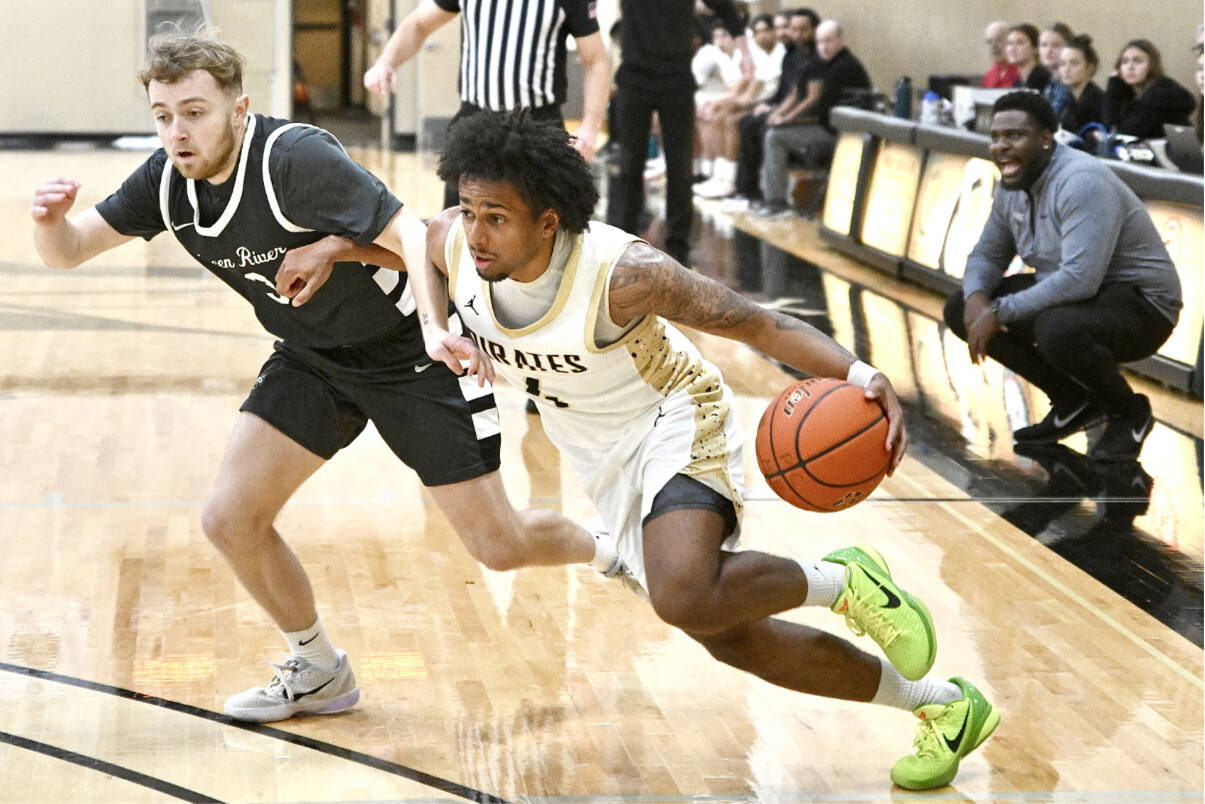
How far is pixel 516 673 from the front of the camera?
3801 mm

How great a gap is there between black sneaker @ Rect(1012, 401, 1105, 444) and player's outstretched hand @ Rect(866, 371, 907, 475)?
3127mm

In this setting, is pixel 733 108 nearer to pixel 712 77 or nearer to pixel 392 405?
pixel 712 77

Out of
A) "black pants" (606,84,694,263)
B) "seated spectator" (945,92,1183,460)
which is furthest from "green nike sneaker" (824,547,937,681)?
"black pants" (606,84,694,263)

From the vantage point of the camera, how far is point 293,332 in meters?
3.39

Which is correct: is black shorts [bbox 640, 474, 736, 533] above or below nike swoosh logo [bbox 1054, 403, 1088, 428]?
above

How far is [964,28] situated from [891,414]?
13.7m

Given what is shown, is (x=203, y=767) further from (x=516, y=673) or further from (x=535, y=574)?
(x=535, y=574)

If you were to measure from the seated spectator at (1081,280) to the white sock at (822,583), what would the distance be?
9.17 ft

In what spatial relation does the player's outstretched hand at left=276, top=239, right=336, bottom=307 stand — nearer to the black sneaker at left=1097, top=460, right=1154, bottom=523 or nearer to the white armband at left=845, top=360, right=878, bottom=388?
the white armband at left=845, top=360, right=878, bottom=388

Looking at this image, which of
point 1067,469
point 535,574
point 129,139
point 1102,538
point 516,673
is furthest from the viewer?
point 129,139

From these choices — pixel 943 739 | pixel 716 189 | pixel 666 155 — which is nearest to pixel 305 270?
pixel 943 739

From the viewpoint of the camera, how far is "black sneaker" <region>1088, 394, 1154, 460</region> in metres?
5.82

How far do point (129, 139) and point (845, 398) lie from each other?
15.7 meters

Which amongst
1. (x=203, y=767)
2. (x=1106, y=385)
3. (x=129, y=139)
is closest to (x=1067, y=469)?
(x=1106, y=385)
